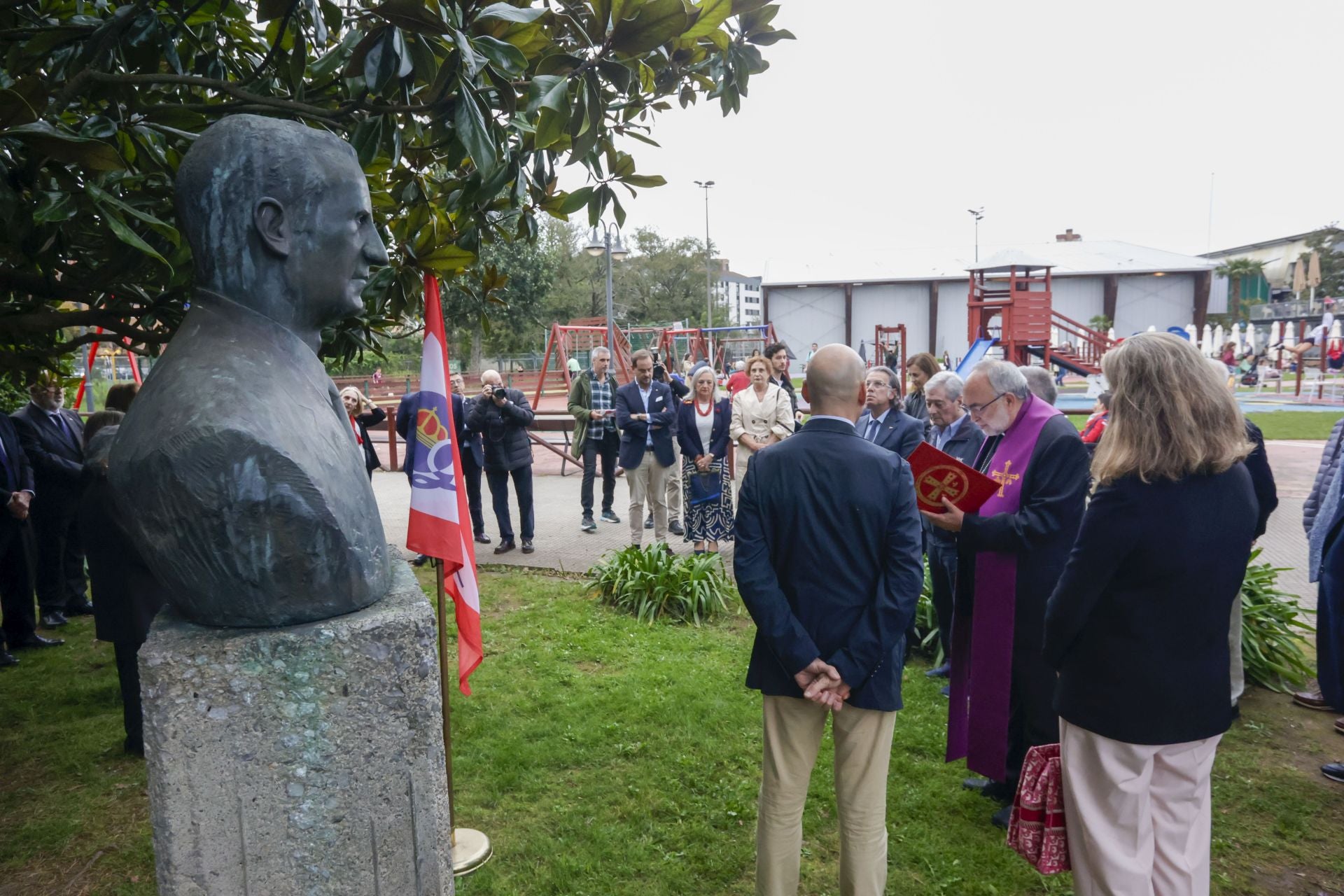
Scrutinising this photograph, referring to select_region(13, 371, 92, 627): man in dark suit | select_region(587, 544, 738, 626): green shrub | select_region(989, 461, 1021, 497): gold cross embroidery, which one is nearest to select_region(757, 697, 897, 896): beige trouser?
select_region(989, 461, 1021, 497): gold cross embroidery

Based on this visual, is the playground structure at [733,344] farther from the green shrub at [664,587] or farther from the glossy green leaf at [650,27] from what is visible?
the glossy green leaf at [650,27]

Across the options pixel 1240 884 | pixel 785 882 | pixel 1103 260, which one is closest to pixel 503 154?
pixel 785 882

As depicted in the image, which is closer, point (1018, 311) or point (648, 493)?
point (648, 493)

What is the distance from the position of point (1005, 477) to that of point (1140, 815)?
146cm

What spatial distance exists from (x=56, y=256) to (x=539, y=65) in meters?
1.88

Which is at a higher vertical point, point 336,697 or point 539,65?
point 539,65

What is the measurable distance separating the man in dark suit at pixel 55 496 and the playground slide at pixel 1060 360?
22100 millimetres

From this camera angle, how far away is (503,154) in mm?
2617

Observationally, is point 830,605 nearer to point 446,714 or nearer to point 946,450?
point 446,714

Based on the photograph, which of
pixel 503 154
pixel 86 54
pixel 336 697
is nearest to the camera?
pixel 336 697

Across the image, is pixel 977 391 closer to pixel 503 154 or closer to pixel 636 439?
pixel 503 154

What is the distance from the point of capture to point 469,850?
11.4 feet

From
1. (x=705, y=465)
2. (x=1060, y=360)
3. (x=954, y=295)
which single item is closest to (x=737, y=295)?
(x=954, y=295)

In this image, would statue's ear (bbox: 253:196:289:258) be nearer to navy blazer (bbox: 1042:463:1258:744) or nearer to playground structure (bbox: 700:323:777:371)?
navy blazer (bbox: 1042:463:1258:744)
